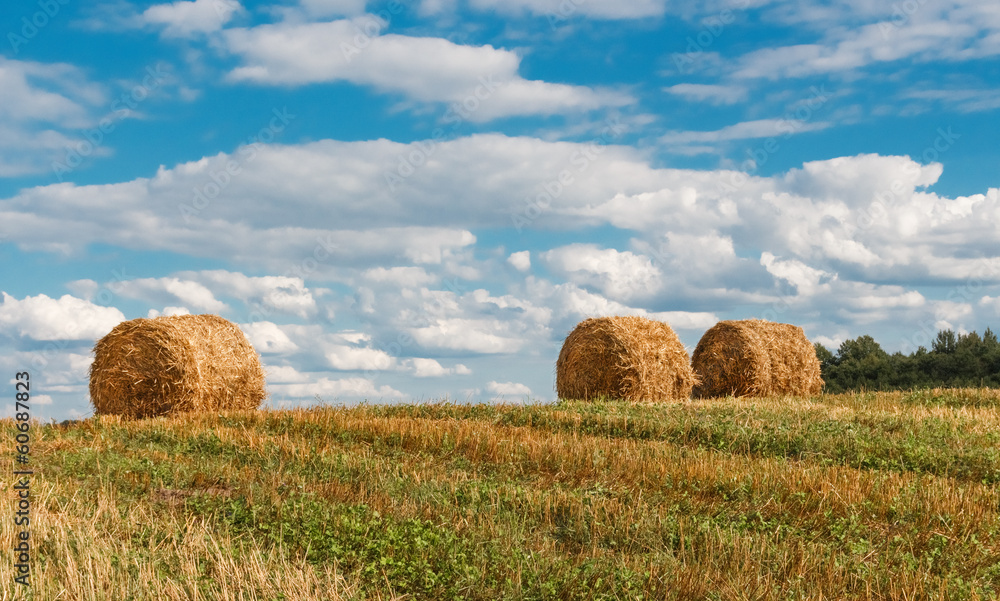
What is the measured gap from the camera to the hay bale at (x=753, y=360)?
25.5 metres

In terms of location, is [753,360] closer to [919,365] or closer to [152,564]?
[919,365]

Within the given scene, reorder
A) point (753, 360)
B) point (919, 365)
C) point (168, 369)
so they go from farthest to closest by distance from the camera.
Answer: point (919, 365)
point (753, 360)
point (168, 369)

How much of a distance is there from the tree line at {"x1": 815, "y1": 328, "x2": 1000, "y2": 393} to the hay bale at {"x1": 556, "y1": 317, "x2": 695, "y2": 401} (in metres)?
17.6

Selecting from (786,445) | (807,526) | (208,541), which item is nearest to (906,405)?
(786,445)

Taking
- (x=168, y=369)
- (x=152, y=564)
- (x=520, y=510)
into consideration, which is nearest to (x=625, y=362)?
(x=168, y=369)

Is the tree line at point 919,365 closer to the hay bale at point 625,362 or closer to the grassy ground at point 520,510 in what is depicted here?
the hay bale at point 625,362

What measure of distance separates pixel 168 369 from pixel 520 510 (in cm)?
1274

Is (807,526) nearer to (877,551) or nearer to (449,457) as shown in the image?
(877,551)

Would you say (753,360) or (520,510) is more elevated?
(753,360)

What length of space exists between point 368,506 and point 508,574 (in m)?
2.62

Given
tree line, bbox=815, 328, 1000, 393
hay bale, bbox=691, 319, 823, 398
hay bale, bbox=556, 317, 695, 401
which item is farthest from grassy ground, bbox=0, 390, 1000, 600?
tree line, bbox=815, 328, 1000, 393

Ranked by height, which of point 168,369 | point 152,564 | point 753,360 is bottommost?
point 152,564

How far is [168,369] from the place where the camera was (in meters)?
18.9

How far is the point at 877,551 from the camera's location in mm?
8359
